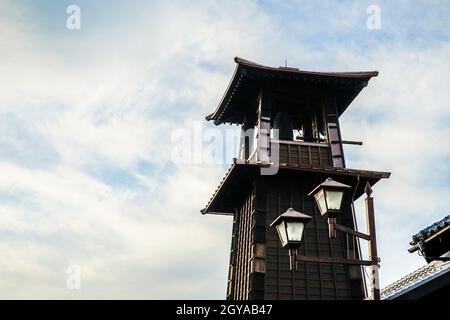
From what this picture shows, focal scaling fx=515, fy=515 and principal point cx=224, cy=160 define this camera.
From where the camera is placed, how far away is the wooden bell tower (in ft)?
50.0

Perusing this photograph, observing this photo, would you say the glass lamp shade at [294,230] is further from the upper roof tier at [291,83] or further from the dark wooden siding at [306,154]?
the upper roof tier at [291,83]

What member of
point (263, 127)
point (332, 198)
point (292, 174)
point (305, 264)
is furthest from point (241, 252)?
point (332, 198)

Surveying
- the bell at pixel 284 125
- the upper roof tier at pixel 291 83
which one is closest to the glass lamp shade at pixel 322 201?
the upper roof tier at pixel 291 83

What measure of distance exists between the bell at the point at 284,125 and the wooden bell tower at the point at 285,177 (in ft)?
0.12

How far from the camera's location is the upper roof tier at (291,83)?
17.4 meters

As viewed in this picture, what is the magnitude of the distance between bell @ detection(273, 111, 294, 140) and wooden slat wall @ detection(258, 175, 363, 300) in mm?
2121

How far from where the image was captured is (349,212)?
16625 mm

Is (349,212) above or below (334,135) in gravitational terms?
below

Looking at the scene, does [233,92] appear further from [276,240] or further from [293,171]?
[276,240]

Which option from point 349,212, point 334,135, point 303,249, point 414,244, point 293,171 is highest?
point 334,135
